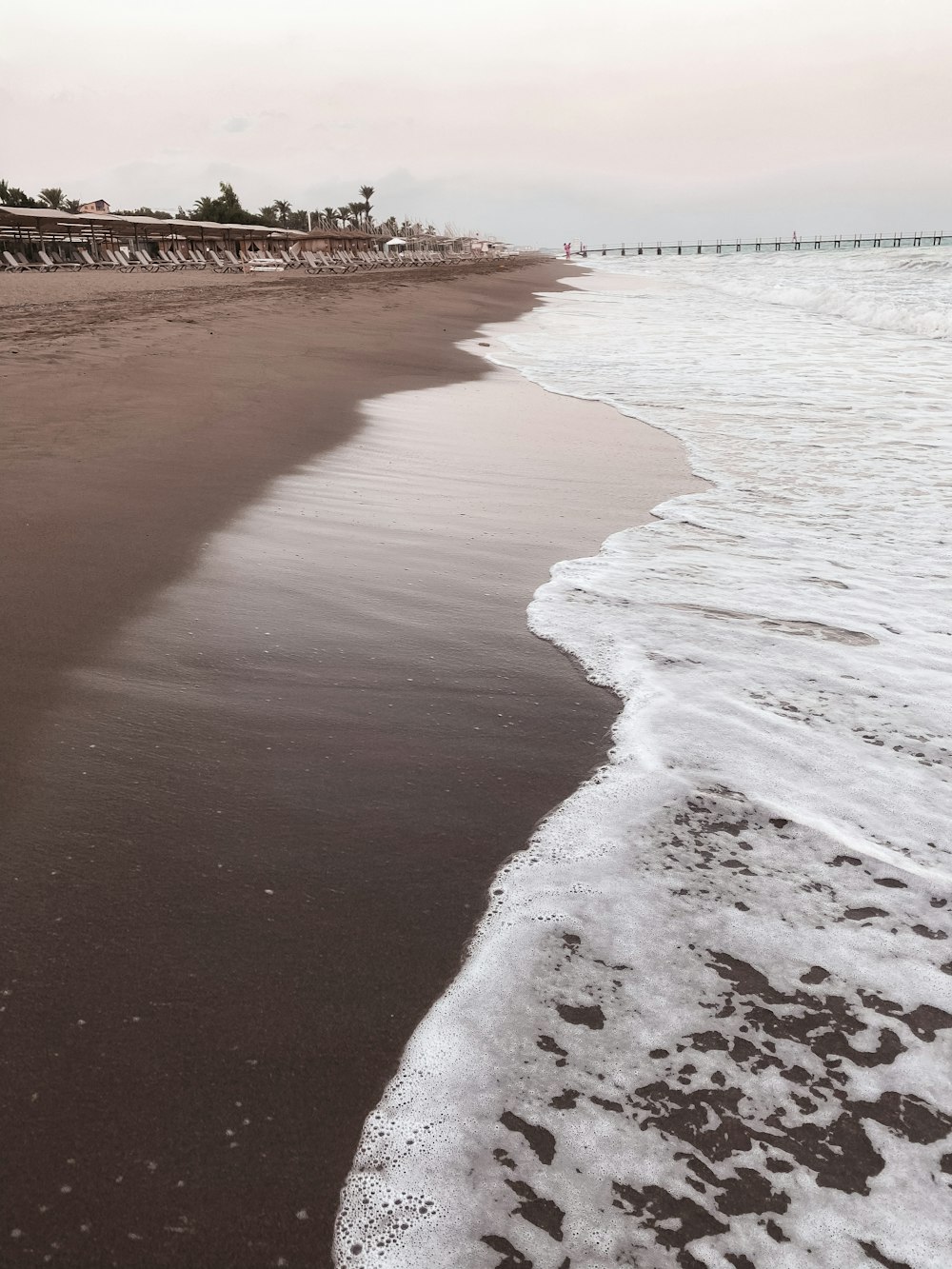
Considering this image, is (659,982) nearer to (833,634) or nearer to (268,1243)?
(268,1243)

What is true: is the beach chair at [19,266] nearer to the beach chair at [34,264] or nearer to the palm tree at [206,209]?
→ the beach chair at [34,264]

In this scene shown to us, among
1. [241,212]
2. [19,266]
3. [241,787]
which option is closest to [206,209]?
[241,212]

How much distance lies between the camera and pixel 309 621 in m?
3.28

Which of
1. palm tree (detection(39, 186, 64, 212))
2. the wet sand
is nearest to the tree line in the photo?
palm tree (detection(39, 186, 64, 212))

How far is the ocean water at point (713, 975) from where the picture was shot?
1.33 meters

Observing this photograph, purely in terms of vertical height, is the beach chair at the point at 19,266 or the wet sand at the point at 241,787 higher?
the beach chair at the point at 19,266

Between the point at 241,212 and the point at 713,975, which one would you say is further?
the point at 241,212

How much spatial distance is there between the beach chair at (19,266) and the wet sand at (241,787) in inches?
1206

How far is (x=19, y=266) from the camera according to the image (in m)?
32.2

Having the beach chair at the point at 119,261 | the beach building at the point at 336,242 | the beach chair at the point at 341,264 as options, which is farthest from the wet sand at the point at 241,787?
the beach building at the point at 336,242

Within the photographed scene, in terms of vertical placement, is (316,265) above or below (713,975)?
above

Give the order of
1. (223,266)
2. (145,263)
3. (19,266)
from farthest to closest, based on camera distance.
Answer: (145,263) < (223,266) < (19,266)

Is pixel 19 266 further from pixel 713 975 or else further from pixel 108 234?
pixel 713 975

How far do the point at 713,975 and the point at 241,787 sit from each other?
118 centimetres
